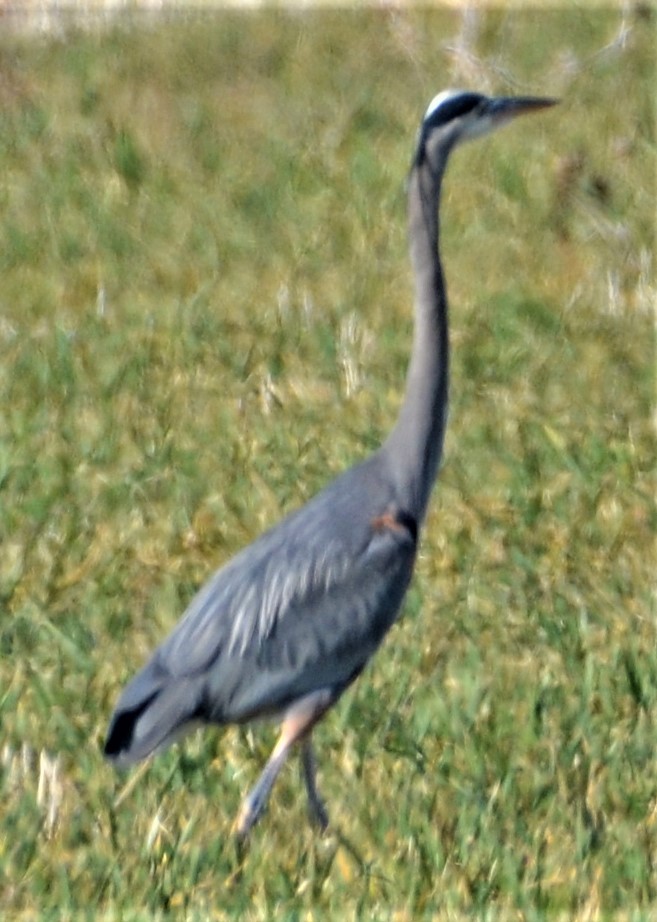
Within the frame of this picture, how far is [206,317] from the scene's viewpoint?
725cm

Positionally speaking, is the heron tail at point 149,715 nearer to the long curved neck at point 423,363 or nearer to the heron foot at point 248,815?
the heron foot at point 248,815

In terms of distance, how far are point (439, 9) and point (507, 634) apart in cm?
636

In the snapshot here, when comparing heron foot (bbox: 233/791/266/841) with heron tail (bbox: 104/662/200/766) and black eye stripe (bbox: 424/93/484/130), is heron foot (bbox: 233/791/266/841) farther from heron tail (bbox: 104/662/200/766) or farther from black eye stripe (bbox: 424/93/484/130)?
black eye stripe (bbox: 424/93/484/130)

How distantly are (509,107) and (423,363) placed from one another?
68 centimetres

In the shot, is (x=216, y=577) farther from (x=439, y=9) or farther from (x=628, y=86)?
(x=439, y=9)

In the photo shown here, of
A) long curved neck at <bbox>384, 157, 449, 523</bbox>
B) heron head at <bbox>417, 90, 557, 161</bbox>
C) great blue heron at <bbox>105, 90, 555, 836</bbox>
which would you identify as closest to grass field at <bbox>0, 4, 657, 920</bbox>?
great blue heron at <bbox>105, 90, 555, 836</bbox>

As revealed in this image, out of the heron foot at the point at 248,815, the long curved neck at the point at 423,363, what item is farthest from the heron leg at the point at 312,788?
the long curved neck at the point at 423,363

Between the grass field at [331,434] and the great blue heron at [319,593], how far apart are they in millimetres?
141

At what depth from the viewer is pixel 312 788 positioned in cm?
422

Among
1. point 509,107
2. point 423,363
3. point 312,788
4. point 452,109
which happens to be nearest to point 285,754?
point 312,788

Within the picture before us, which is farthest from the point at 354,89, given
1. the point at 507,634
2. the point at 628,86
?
the point at 507,634

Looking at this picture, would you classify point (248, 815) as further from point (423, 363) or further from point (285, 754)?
point (423, 363)

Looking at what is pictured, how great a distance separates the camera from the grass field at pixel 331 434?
13.2 feet

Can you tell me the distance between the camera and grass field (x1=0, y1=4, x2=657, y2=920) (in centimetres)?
403
